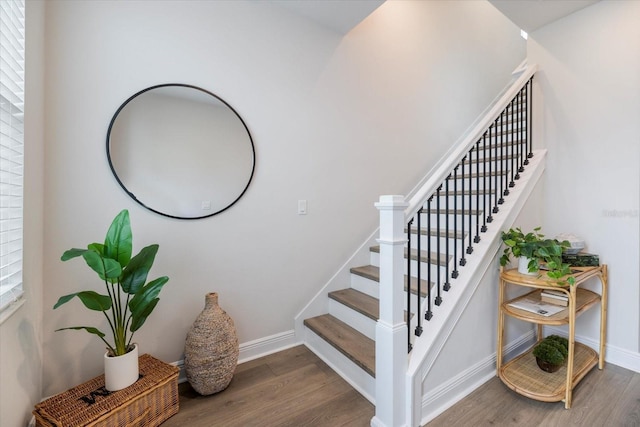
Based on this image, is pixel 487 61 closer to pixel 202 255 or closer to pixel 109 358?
pixel 202 255

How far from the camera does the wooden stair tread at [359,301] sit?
2089 millimetres

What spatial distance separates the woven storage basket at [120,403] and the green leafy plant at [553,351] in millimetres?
2296

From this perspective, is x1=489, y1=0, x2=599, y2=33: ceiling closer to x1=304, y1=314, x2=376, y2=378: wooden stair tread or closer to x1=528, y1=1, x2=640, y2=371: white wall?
x1=528, y1=1, x2=640, y2=371: white wall

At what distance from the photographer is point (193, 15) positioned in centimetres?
192

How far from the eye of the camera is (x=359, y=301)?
2318mm

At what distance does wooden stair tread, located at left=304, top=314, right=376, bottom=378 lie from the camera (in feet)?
5.89

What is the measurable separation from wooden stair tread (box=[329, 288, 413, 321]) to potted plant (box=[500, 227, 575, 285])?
2.68 ft

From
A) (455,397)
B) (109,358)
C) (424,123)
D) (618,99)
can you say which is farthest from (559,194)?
(109,358)

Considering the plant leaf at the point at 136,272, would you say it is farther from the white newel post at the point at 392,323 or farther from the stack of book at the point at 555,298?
the stack of book at the point at 555,298

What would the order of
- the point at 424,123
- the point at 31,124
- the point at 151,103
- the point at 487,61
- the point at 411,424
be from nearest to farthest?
the point at 31,124, the point at 411,424, the point at 151,103, the point at 424,123, the point at 487,61

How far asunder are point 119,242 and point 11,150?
0.57 m

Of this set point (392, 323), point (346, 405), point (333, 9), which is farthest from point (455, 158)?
point (346, 405)

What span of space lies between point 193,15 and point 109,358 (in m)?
2.11

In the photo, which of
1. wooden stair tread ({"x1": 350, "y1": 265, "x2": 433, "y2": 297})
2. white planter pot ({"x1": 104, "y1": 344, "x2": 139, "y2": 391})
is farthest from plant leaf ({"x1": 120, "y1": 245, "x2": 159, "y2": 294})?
wooden stair tread ({"x1": 350, "y1": 265, "x2": 433, "y2": 297})
